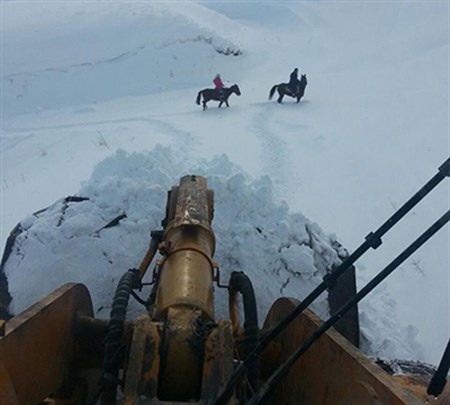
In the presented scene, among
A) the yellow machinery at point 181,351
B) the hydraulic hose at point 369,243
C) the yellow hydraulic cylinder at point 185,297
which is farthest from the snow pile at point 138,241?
the hydraulic hose at point 369,243

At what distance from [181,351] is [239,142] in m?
9.09

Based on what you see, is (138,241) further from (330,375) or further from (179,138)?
(179,138)

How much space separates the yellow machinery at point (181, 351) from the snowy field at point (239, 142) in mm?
989

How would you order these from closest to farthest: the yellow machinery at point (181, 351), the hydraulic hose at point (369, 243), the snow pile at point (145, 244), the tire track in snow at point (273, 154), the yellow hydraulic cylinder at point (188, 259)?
the hydraulic hose at point (369, 243) < the yellow machinery at point (181, 351) < the yellow hydraulic cylinder at point (188, 259) < the snow pile at point (145, 244) < the tire track in snow at point (273, 154)

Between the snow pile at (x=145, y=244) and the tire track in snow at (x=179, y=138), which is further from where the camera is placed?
the tire track in snow at (x=179, y=138)

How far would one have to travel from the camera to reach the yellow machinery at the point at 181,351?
248 cm

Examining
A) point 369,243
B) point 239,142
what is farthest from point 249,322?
point 239,142

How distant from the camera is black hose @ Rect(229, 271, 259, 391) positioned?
287 centimetres

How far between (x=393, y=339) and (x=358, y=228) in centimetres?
258

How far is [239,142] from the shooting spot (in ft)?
37.6

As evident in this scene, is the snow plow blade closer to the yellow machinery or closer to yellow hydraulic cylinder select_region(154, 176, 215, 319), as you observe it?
the yellow machinery

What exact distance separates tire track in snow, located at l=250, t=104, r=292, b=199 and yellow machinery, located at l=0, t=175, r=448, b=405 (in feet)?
16.9

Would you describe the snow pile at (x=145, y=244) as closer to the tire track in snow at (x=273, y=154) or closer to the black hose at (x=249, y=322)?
the black hose at (x=249, y=322)

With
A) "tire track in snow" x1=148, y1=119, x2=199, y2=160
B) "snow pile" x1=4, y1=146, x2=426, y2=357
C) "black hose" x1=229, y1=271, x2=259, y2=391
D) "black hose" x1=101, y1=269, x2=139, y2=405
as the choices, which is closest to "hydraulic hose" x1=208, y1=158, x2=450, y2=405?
"black hose" x1=229, y1=271, x2=259, y2=391
